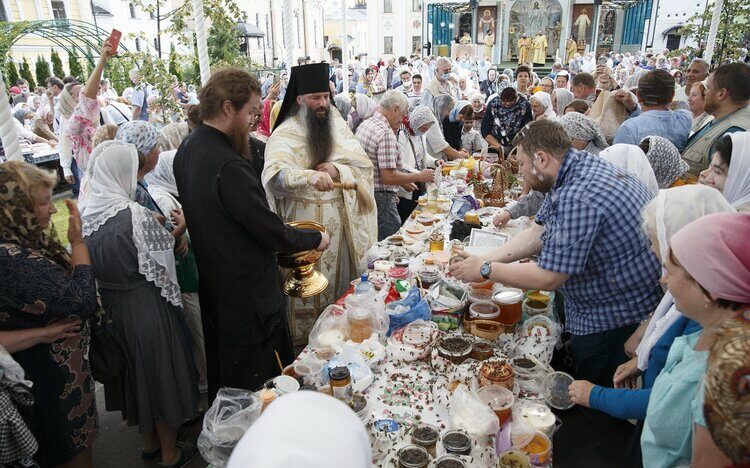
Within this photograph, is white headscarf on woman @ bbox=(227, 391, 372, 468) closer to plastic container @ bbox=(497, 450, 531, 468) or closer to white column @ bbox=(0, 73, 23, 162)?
plastic container @ bbox=(497, 450, 531, 468)

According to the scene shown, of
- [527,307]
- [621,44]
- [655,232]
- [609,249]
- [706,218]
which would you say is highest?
[621,44]

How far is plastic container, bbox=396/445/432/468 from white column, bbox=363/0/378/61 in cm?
4244

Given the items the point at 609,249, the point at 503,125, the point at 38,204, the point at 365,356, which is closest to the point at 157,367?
the point at 38,204

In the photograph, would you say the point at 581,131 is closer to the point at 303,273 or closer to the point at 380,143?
the point at 380,143

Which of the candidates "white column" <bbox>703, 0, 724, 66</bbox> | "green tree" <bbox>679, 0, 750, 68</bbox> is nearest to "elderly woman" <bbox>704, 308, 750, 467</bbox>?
"white column" <bbox>703, 0, 724, 66</bbox>

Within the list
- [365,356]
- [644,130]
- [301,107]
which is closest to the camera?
[365,356]

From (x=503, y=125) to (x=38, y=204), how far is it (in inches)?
230

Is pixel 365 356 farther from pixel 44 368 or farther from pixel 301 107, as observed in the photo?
pixel 301 107

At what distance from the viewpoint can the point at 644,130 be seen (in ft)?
14.0

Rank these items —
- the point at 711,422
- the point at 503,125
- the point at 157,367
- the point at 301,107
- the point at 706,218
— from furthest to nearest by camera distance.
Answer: the point at 503,125 → the point at 301,107 → the point at 157,367 → the point at 706,218 → the point at 711,422

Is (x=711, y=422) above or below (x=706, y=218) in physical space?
below

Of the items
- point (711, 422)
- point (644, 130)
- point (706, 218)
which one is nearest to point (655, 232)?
point (706, 218)

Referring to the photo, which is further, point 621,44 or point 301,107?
point 621,44

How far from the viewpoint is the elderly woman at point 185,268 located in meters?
3.18
